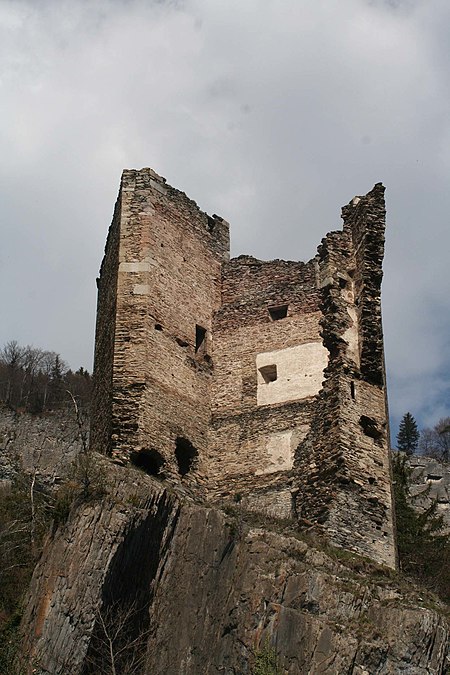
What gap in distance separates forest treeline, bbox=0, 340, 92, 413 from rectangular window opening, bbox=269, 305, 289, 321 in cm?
2161

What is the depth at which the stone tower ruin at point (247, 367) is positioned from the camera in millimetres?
23375

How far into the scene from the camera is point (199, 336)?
26.6 m

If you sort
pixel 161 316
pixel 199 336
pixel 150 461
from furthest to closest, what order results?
pixel 199 336, pixel 161 316, pixel 150 461

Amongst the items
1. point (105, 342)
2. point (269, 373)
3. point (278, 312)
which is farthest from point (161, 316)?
point (278, 312)

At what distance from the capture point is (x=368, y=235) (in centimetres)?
2614

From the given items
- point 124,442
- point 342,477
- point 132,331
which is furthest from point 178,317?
point 342,477

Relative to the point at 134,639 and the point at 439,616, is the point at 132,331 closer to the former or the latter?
the point at 134,639

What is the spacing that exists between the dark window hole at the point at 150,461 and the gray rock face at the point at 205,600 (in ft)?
7.11

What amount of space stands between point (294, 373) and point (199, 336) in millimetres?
2620

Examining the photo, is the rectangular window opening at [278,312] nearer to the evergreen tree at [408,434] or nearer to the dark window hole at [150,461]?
the dark window hole at [150,461]

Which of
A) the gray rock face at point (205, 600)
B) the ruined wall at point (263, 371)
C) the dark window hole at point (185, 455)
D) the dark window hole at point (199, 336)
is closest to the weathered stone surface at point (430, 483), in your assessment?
the ruined wall at point (263, 371)

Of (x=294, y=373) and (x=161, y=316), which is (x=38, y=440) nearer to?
(x=161, y=316)

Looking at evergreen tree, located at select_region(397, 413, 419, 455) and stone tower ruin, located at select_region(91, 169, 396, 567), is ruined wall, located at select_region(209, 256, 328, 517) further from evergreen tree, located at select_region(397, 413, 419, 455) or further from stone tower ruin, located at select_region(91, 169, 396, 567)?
evergreen tree, located at select_region(397, 413, 419, 455)

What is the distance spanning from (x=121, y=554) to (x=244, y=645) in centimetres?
278
